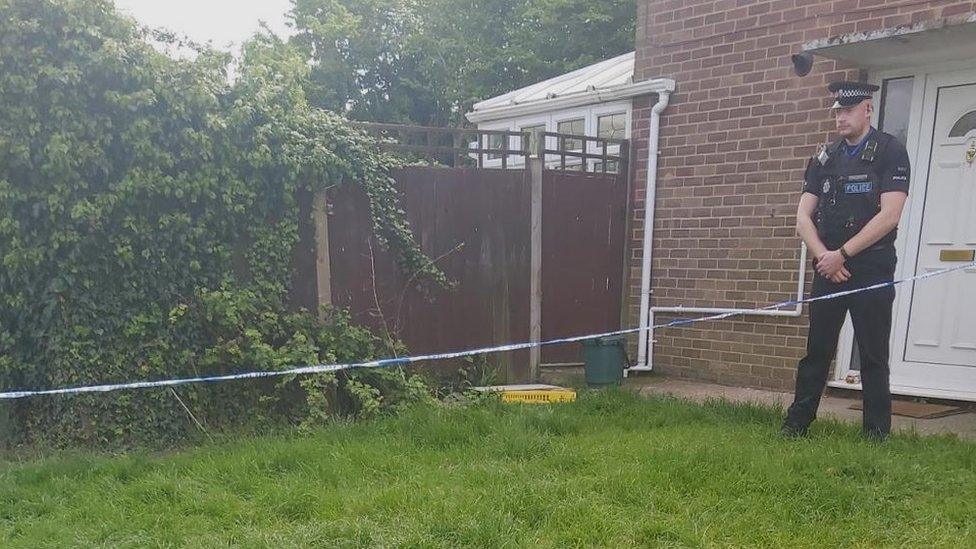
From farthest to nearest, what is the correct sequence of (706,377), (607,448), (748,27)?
(706,377)
(748,27)
(607,448)

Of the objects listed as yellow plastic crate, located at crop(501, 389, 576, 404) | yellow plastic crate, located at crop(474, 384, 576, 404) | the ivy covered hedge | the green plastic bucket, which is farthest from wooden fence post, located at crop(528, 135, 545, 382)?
the ivy covered hedge

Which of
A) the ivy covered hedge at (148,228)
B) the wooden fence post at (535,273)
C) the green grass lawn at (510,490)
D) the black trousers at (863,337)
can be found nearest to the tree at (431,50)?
the wooden fence post at (535,273)

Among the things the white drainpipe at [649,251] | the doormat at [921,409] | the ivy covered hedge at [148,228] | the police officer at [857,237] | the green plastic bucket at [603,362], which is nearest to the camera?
the police officer at [857,237]

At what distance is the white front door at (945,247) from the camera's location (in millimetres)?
4742

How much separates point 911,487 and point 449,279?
3.42 metres

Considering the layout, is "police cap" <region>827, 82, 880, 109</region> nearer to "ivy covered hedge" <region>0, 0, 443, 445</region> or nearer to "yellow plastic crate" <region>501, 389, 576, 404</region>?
"yellow plastic crate" <region>501, 389, 576, 404</region>

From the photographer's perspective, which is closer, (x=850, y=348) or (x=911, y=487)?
(x=911, y=487)

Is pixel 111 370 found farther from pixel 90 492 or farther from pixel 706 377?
pixel 706 377

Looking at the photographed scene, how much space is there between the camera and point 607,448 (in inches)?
147

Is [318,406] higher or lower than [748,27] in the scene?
lower

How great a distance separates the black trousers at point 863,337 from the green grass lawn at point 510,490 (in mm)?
160

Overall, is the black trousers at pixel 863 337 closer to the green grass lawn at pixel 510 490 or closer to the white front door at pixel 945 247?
the green grass lawn at pixel 510 490

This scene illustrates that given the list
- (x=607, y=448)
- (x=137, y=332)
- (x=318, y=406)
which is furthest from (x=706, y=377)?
(x=137, y=332)

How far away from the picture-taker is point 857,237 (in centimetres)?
359
